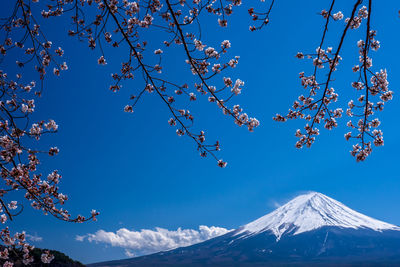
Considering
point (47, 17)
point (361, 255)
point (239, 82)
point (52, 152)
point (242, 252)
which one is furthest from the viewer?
point (242, 252)

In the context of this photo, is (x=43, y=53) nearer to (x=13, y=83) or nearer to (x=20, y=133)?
(x=13, y=83)

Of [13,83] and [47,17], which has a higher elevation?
[47,17]

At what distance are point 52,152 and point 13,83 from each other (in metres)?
2.16

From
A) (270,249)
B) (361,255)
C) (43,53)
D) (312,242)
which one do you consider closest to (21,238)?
(43,53)

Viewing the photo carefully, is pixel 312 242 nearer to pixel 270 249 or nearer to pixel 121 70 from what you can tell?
pixel 270 249

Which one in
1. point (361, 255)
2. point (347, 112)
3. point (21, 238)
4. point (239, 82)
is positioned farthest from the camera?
point (361, 255)

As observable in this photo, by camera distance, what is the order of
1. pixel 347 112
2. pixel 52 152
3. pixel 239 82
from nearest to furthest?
pixel 52 152 → pixel 239 82 → pixel 347 112

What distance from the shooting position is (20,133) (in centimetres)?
348

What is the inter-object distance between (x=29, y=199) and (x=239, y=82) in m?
3.76

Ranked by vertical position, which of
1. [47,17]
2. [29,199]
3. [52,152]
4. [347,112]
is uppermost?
[47,17]

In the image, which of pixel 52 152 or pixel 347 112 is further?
pixel 347 112

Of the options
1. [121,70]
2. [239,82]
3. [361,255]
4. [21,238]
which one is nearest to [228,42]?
[239,82]

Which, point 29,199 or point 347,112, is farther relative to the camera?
point 347,112

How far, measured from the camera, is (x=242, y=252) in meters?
171
